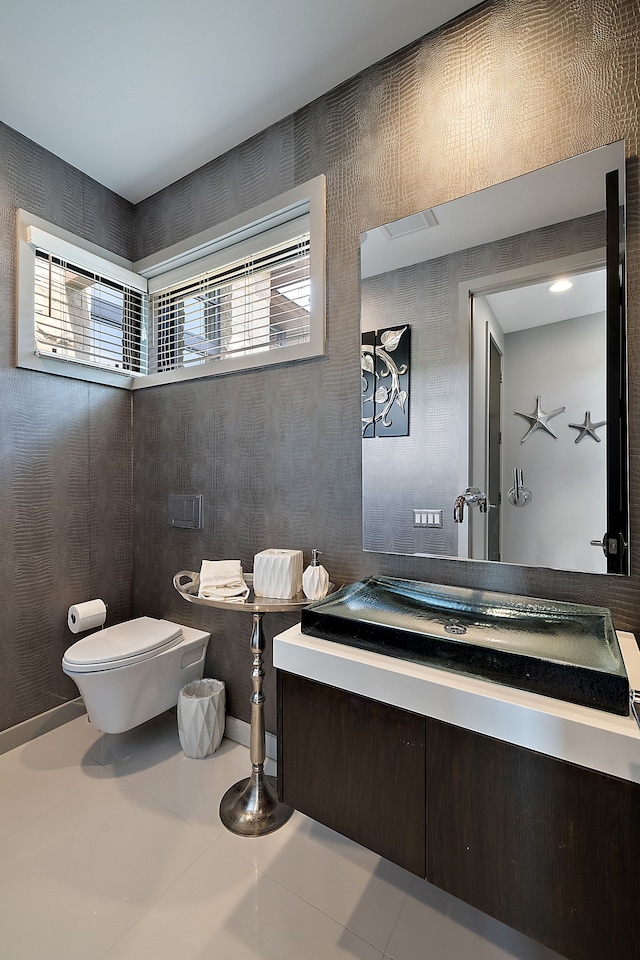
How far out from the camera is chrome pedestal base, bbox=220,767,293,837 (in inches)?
57.3

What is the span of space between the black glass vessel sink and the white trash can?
925mm

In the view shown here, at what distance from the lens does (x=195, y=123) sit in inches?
70.7

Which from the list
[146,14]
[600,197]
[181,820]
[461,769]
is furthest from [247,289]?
[181,820]

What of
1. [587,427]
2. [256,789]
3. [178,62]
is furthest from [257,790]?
[178,62]

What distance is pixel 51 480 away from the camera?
1.99 m

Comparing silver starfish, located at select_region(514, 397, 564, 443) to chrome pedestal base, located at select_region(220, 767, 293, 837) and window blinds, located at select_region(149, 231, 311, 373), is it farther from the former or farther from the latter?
chrome pedestal base, located at select_region(220, 767, 293, 837)

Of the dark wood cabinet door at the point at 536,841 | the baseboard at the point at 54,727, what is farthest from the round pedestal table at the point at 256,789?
the dark wood cabinet door at the point at 536,841

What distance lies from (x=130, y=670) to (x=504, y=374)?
1724 millimetres

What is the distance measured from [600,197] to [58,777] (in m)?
2.66

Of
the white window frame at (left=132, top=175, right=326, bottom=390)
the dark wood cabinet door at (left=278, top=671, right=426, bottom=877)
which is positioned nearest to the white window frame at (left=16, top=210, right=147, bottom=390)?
the white window frame at (left=132, top=175, right=326, bottom=390)

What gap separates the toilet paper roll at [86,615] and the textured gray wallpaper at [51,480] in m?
0.11

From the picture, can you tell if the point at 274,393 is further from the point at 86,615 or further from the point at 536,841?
the point at 536,841

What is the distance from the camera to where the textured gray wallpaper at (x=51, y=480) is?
1.83 m

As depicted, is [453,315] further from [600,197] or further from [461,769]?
[461,769]
